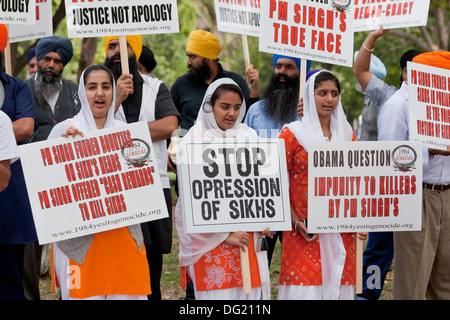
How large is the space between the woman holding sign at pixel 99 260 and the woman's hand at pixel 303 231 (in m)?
1.14

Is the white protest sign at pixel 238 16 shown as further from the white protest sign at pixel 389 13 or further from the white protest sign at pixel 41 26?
the white protest sign at pixel 41 26

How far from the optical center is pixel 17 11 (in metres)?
6.34

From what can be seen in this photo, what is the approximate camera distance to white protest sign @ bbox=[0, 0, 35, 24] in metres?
6.28

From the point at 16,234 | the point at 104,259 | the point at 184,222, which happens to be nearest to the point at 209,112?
the point at 184,222

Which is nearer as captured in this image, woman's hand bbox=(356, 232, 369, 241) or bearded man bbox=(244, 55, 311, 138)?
woman's hand bbox=(356, 232, 369, 241)

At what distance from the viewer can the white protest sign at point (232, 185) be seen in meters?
5.15

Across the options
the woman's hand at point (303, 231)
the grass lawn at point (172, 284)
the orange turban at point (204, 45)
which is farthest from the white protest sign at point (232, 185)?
the grass lawn at point (172, 284)

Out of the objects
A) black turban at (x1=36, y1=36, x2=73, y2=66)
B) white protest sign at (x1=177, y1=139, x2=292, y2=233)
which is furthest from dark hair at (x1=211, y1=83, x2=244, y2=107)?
black turban at (x1=36, y1=36, x2=73, y2=66)

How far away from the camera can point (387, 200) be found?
17.6 ft

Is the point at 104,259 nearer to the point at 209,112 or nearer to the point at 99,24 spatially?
the point at 209,112

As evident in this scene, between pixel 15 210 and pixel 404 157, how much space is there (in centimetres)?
289

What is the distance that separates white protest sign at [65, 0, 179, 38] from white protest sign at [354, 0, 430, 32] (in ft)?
5.73

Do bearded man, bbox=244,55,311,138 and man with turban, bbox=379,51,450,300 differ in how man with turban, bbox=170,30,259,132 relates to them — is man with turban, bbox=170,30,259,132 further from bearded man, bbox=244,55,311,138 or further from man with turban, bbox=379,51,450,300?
man with turban, bbox=379,51,450,300
